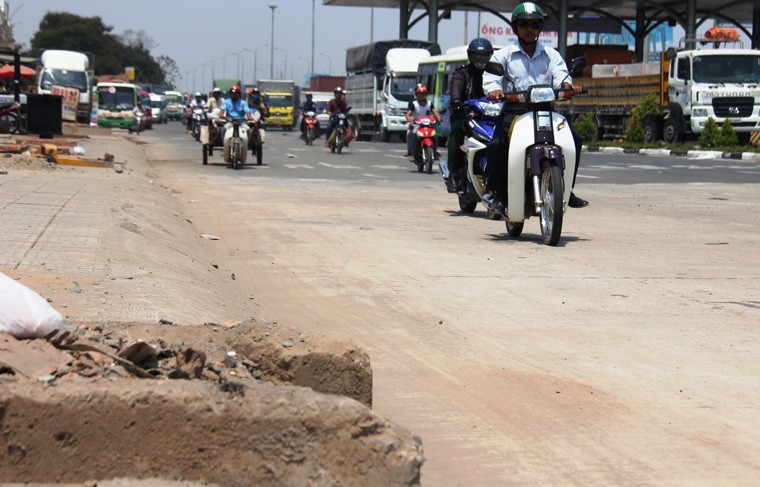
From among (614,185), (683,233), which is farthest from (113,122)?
(683,233)

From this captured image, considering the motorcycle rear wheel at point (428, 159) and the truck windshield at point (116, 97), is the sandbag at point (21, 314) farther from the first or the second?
the truck windshield at point (116, 97)

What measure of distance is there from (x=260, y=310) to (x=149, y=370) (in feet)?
9.47

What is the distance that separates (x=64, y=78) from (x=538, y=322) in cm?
4628

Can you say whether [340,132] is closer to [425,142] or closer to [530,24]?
[425,142]

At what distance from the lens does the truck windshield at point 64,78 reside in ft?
162

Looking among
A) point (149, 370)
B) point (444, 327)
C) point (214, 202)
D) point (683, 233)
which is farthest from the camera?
point (214, 202)

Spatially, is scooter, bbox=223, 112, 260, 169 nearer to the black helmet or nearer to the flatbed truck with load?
the black helmet

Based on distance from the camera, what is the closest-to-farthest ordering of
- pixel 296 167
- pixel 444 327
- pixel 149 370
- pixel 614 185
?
pixel 149 370 < pixel 444 327 < pixel 614 185 < pixel 296 167

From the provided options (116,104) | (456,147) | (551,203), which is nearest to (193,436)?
(551,203)

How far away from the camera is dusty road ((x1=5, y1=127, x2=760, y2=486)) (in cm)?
400

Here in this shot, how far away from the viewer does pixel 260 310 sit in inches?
263

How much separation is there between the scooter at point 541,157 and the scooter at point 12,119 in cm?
2180

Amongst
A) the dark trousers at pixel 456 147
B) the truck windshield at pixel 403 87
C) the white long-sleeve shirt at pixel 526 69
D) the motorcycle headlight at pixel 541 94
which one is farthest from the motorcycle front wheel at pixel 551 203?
the truck windshield at pixel 403 87

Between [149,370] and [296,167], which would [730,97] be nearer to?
[296,167]
